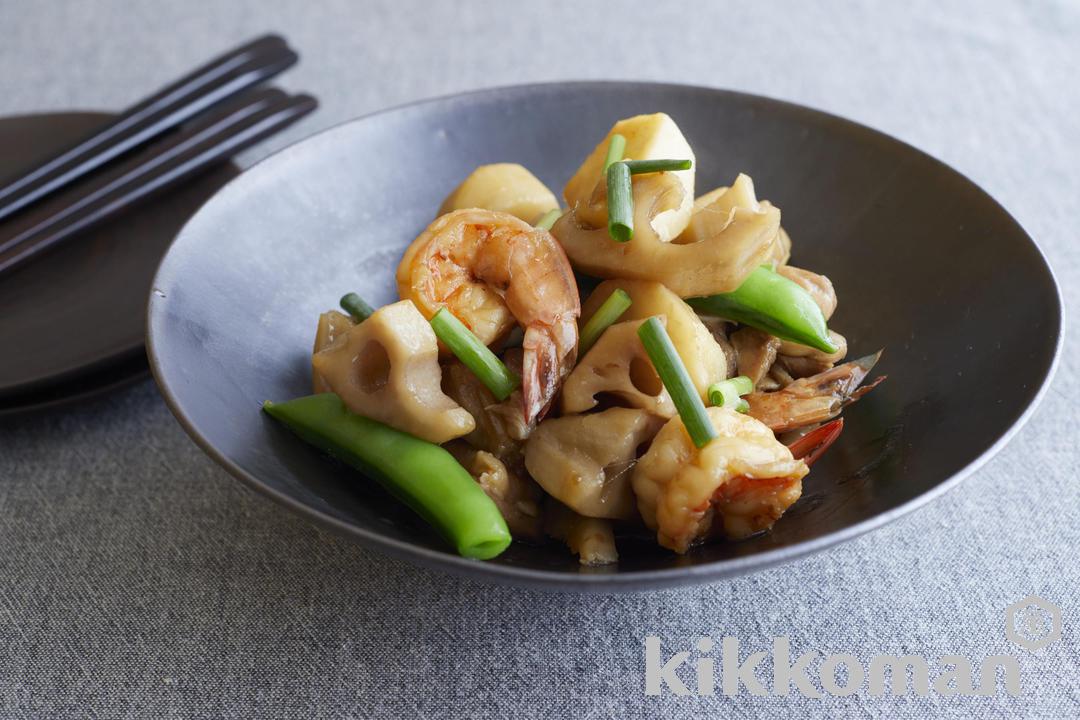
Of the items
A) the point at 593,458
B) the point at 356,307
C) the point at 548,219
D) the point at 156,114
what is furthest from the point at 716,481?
the point at 156,114

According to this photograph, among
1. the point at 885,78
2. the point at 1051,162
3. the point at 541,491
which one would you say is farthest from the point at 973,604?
the point at 885,78

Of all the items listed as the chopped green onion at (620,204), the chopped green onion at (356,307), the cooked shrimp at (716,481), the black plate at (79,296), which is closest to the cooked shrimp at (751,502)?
the cooked shrimp at (716,481)

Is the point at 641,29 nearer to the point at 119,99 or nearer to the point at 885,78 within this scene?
the point at 885,78

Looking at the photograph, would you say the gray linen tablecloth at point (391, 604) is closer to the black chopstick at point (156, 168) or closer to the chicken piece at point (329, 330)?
the chicken piece at point (329, 330)

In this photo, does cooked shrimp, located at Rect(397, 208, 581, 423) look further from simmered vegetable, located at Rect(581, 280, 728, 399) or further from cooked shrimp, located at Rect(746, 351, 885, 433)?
cooked shrimp, located at Rect(746, 351, 885, 433)

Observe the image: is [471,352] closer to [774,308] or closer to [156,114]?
[774,308]

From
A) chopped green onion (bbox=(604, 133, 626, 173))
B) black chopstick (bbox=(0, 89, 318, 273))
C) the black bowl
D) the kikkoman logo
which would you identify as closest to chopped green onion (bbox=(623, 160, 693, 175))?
chopped green onion (bbox=(604, 133, 626, 173))
